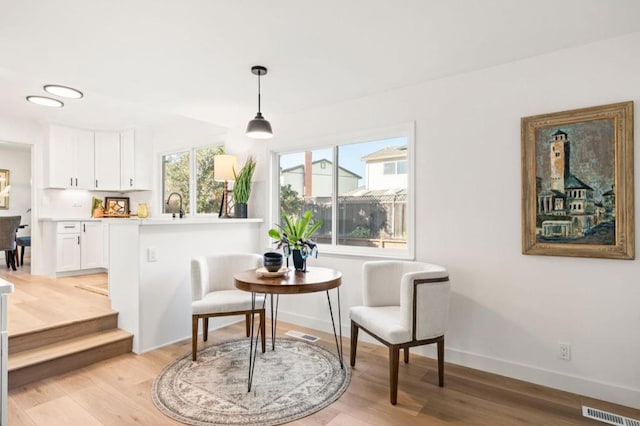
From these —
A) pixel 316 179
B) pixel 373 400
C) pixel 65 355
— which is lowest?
pixel 373 400

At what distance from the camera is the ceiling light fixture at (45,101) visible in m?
3.96

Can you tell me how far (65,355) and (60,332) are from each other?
0.34 m

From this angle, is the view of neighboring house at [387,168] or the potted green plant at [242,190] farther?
the potted green plant at [242,190]

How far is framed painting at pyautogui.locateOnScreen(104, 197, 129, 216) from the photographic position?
5.93 meters

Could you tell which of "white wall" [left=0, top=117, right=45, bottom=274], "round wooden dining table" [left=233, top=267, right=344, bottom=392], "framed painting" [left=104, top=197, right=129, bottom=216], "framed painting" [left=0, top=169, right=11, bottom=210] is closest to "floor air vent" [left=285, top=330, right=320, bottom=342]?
"round wooden dining table" [left=233, top=267, right=344, bottom=392]

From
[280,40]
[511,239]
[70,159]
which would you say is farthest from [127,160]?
[511,239]

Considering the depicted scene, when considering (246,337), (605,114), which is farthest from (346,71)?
(246,337)

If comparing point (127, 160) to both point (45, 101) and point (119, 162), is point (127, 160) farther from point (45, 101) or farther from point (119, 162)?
point (45, 101)

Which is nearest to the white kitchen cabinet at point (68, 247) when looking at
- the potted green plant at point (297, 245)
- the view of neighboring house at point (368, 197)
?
the view of neighboring house at point (368, 197)

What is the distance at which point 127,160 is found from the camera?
18.9ft

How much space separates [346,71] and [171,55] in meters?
1.34

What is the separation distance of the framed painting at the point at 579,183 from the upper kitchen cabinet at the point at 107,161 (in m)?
5.82

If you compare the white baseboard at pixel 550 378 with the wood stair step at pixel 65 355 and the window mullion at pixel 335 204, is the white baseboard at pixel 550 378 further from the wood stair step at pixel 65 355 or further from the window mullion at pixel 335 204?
the wood stair step at pixel 65 355

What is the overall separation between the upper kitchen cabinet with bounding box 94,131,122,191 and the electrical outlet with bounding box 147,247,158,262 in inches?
130
